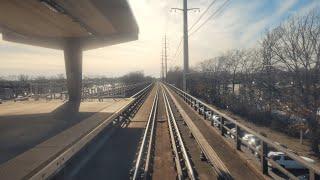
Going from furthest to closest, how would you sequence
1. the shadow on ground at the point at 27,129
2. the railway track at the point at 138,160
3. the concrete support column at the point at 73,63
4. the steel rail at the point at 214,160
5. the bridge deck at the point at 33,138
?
1. the concrete support column at the point at 73,63
2. the shadow on ground at the point at 27,129
3. the railway track at the point at 138,160
4. the steel rail at the point at 214,160
5. the bridge deck at the point at 33,138

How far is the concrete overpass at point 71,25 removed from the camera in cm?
1841

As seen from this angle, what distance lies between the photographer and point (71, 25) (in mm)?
24156

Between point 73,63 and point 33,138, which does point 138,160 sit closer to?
point 33,138

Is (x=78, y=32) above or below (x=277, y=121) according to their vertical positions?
above

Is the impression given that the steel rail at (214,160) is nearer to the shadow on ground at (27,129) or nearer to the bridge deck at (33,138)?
the bridge deck at (33,138)

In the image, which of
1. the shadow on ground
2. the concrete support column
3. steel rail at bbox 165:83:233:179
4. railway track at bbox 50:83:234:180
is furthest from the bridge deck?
the concrete support column

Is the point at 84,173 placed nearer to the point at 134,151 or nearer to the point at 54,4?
the point at 134,151

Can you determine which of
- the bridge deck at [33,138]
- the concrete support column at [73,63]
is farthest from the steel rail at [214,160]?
the concrete support column at [73,63]

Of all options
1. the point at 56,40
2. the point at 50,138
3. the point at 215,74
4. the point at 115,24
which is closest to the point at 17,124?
the point at 50,138

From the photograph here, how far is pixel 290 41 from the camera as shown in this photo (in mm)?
47188

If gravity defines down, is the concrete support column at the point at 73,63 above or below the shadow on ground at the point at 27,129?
above

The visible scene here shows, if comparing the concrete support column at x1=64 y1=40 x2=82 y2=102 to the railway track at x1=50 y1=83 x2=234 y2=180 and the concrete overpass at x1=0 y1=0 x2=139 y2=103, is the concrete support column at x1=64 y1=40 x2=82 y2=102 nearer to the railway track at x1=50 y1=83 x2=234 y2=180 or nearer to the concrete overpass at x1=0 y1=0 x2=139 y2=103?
the concrete overpass at x1=0 y1=0 x2=139 y2=103

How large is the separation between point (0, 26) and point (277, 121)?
38387 mm

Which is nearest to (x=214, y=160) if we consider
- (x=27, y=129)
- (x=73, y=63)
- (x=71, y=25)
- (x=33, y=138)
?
(x=33, y=138)
